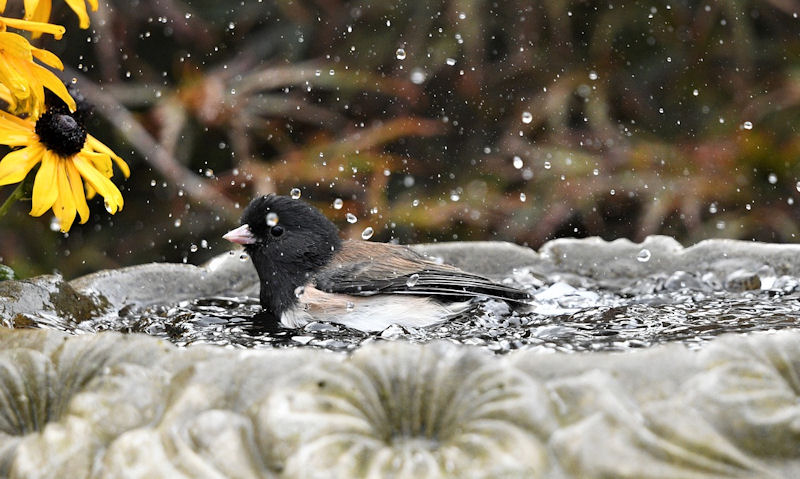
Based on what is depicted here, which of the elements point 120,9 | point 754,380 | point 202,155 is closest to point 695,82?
point 202,155

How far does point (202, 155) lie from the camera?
5.19 meters

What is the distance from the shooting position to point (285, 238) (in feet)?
9.52

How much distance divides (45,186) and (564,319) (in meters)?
1.19

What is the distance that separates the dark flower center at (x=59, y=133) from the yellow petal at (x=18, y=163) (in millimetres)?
27

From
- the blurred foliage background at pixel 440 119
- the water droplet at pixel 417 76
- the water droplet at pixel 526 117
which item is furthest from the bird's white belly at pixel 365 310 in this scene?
the water droplet at pixel 417 76

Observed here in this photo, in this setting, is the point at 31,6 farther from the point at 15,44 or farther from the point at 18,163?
the point at 18,163

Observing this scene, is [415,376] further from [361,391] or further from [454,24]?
[454,24]

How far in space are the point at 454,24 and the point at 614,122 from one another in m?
0.98

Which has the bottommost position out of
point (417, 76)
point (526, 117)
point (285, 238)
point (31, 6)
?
point (285, 238)

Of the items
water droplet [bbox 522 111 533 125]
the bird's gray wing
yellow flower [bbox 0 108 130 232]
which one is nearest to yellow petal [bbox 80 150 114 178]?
yellow flower [bbox 0 108 130 232]

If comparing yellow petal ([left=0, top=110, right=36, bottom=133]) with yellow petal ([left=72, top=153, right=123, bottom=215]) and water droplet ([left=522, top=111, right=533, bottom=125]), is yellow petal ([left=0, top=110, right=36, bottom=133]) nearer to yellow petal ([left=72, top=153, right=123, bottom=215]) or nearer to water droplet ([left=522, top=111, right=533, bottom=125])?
yellow petal ([left=72, top=153, right=123, bottom=215])

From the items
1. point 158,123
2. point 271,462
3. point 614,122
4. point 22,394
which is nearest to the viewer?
point 271,462

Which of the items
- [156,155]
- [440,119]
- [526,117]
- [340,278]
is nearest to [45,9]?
[340,278]

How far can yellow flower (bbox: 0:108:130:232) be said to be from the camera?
6.04ft
